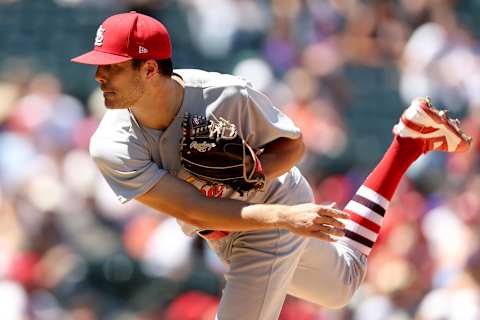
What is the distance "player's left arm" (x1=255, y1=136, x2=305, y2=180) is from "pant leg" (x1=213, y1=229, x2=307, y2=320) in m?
0.28

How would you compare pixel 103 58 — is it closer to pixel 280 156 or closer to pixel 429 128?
pixel 280 156

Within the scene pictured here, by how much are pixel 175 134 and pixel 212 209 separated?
336 millimetres

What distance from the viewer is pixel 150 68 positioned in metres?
4.02

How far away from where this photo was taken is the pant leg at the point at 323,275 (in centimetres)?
463

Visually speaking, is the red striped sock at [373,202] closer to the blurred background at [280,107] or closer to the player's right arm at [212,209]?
the player's right arm at [212,209]

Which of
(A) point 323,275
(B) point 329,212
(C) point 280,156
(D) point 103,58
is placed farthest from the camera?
(A) point 323,275

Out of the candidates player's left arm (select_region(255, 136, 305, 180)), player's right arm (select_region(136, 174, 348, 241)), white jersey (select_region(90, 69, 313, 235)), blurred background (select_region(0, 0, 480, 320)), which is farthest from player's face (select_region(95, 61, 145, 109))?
blurred background (select_region(0, 0, 480, 320))

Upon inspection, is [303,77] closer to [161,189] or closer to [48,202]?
[48,202]

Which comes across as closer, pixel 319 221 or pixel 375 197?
pixel 319 221

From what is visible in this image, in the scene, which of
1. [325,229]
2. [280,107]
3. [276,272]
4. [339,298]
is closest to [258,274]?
[276,272]

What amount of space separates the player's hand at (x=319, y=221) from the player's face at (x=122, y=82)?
2.44 feet

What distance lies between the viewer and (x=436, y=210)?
Result: 738 cm

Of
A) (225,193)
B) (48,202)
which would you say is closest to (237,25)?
(48,202)

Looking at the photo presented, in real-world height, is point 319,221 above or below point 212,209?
above
